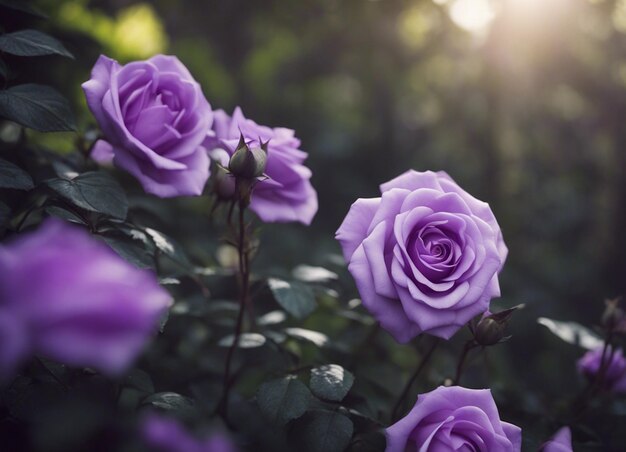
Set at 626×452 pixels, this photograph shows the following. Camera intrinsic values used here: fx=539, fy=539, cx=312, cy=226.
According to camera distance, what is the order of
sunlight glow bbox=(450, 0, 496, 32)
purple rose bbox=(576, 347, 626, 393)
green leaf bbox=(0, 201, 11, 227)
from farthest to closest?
1. sunlight glow bbox=(450, 0, 496, 32)
2. purple rose bbox=(576, 347, 626, 393)
3. green leaf bbox=(0, 201, 11, 227)

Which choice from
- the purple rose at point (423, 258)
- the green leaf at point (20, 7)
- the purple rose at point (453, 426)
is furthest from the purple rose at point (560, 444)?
the green leaf at point (20, 7)

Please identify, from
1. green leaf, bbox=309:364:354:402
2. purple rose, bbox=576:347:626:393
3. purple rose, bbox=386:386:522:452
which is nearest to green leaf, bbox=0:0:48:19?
green leaf, bbox=309:364:354:402

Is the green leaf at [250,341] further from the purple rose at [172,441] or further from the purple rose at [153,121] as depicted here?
the purple rose at [172,441]

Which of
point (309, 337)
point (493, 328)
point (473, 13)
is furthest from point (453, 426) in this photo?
point (473, 13)

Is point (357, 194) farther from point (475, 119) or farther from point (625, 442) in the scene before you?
point (625, 442)

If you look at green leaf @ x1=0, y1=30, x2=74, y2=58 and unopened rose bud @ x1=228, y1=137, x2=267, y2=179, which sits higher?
green leaf @ x1=0, y1=30, x2=74, y2=58

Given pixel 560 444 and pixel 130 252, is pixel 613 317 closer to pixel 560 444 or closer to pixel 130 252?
pixel 560 444

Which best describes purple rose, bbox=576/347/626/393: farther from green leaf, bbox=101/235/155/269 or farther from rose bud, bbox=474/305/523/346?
green leaf, bbox=101/235/155/269
